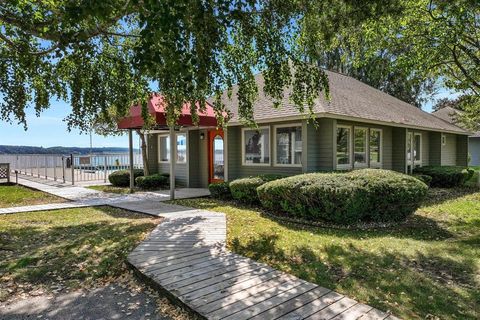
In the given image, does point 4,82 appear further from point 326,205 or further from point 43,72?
point 326,205

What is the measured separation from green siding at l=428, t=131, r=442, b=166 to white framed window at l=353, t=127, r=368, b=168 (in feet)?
22.8

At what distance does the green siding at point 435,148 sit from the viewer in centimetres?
1706

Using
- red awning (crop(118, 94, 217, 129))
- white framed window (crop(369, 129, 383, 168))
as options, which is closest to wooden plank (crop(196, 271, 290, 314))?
red awning (crop(118, 94, 217, 129))

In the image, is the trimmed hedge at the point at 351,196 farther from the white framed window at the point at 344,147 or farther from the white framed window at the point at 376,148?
the white framed window at the point at 376,148

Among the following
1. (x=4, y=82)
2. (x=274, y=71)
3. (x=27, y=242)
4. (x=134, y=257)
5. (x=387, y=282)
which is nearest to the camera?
(x=387, y=282)

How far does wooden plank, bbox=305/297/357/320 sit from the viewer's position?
10.2 ft

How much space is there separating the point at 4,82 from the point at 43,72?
2.78 ft

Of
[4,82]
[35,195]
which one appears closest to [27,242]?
[4,82]

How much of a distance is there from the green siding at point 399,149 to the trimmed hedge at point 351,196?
6.58 metres

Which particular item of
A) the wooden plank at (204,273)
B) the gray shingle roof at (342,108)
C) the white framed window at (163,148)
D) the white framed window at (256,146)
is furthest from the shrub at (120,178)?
the wooden plank at (204,273)

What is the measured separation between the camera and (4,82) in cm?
731

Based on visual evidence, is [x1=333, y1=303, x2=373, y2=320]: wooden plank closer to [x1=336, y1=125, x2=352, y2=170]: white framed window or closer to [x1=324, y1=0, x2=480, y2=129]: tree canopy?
[x1=324, y1=0, x2=480, y2=129]: tree canopy

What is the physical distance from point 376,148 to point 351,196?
710cm

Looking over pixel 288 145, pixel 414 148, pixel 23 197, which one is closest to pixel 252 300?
pixel 288 145
